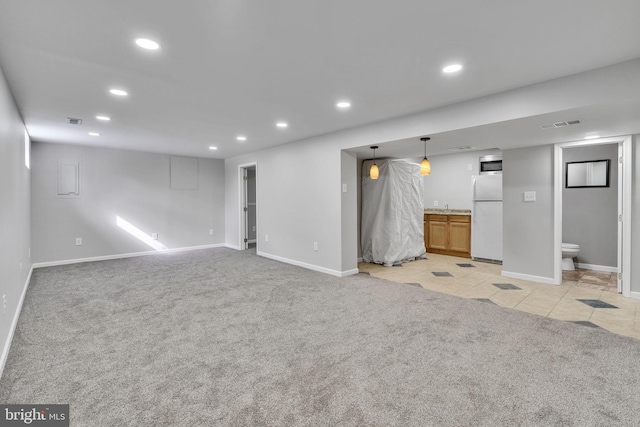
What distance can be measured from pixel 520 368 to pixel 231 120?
4.16 meters

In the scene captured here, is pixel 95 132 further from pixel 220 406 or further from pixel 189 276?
pixel 220 406

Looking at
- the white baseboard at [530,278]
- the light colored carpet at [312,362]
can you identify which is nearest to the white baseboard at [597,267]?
the white baseboard at [530,278]

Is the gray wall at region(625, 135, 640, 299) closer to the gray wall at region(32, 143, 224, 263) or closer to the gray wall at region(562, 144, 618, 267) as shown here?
the gray wall at region(562, 144, 618, 267)

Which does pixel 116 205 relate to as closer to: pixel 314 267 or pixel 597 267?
pixel 314 267

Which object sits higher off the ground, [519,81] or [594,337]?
[519,81]

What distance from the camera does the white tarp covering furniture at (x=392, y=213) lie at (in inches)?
230

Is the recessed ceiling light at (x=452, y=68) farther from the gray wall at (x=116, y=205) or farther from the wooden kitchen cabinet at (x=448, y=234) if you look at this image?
the gray wall at (x=116, y=205)

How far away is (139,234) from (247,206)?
Answer: 8.24 ft

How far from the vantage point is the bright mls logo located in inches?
66.4

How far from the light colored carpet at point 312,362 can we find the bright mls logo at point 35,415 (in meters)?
0.06

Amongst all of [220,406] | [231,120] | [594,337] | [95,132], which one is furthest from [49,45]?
[594,337]

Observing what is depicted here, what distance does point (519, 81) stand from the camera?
2.83m

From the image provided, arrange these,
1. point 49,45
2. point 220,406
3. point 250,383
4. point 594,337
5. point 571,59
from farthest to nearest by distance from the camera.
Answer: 1. point 594,337
2. point 571,59
3. point 49,45
4. point 250,383
5. point 220,406

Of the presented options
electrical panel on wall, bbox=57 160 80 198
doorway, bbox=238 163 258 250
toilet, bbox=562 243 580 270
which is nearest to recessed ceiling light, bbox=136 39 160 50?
doorway, bbox=238 163 258 250
